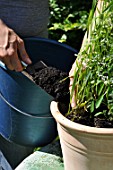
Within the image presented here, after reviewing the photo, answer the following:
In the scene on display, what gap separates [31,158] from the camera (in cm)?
214

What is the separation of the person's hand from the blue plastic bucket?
81 millimetres

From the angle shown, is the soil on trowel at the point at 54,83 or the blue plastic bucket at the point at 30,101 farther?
the blue plastic bucket at the point at 30,101

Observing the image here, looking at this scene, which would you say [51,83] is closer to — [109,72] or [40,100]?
[40,100]

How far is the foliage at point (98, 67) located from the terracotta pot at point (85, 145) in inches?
3.7

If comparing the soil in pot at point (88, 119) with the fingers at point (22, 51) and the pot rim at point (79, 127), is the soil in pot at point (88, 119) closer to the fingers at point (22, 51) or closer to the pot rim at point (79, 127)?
the pot rim at point (79, 127)

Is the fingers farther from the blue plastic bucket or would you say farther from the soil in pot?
the soil in pot

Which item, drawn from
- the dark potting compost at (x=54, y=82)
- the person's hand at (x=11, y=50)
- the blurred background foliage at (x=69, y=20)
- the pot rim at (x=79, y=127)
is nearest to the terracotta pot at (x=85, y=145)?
the pot rim at (x=79, y=127)

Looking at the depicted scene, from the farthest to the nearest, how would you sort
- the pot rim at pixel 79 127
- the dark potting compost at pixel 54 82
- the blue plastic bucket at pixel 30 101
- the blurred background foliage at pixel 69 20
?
the blurred background foliage at pixel 69 20
the blue plastic bucket at pixel 30 101
the dark potting compost at pixel 54 82
the pot rim at pixel 79 127

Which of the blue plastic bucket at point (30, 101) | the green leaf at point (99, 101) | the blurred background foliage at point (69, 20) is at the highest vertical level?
the green leaf at point (99, 101)

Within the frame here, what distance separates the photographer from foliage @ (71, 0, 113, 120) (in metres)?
1.65

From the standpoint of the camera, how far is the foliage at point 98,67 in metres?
1.65

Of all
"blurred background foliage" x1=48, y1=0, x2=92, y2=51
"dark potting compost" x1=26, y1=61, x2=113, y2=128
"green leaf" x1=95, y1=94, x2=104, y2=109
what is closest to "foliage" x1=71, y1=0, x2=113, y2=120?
"green leaf" x1=95, y1=94, x2=104, y2=109

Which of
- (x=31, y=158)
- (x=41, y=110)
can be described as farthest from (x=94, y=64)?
(x=31, y=158)

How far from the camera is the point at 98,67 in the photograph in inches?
65.4
